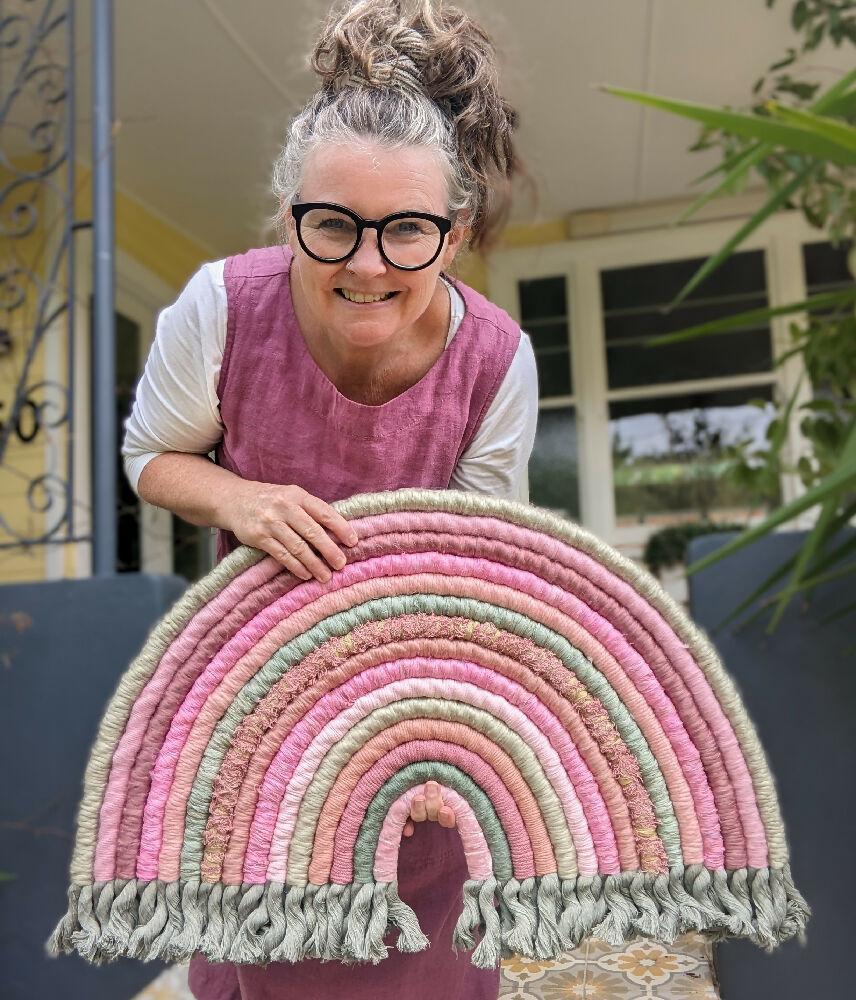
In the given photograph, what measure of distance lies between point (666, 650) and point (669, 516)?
177 inches

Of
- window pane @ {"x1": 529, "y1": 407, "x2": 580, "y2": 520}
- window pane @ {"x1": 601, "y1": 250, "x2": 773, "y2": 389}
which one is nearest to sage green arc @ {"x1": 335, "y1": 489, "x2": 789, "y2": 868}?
window pane @ {"x1": 529, "y1": 407, "x2": 580, "y2": 520}

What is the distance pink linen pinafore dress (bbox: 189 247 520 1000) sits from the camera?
108cm

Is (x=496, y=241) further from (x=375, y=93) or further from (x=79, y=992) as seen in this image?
(x=79, y=992)

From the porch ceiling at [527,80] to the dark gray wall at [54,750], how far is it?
1967mm

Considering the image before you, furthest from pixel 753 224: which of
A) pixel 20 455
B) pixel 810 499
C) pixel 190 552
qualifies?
pixel 190 552

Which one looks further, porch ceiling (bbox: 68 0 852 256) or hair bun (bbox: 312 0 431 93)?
porch ceiling (bbox: 68 0 852 256)

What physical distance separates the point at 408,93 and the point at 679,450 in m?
4.56

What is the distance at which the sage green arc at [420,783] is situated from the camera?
0.91 m

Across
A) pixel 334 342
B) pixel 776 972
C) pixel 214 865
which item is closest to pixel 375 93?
pixel 334 342

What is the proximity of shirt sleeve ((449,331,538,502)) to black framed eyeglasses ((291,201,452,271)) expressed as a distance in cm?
25

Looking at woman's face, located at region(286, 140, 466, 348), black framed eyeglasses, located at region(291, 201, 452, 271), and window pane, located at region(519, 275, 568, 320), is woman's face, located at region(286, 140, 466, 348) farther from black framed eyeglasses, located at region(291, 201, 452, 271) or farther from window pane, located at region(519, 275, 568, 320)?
window pane, located at region(519, 275, 568, 320)

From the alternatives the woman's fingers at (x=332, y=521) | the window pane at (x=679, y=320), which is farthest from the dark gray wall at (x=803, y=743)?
the window pane at (x=679, y=320)

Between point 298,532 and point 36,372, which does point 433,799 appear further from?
point 36,372

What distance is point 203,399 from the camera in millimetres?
1089
